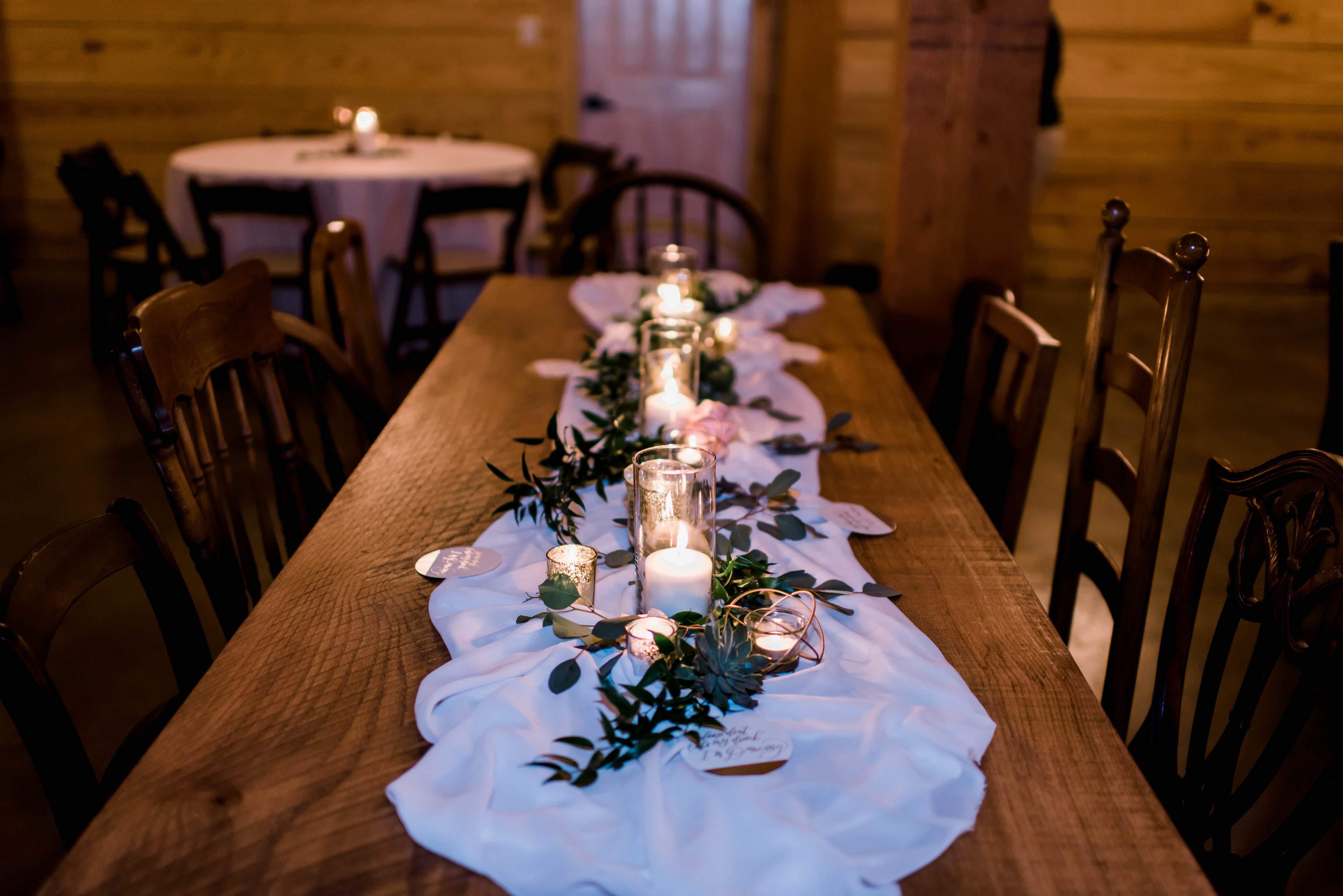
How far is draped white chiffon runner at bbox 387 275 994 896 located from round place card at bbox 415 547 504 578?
0.04 metres

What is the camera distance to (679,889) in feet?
2.11

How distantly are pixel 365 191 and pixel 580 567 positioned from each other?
293 cm

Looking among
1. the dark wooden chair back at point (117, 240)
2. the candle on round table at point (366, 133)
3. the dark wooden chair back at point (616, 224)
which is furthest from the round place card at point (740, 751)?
the candle on round table at point (366, 133)

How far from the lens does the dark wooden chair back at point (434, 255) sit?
3.37 meters

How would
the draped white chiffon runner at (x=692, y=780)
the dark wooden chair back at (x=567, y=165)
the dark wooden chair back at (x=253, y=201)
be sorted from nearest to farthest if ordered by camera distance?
the draped white chiffon runner at (x=692, y=780) < the dark wooden chair back at (x=253, y=201) < the dark wooden chair back at (x=567, y=165)

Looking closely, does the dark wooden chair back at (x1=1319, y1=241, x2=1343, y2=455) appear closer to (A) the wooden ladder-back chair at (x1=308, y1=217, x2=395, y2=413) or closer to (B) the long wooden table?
(B) the long wooden table

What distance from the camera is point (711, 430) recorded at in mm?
1247

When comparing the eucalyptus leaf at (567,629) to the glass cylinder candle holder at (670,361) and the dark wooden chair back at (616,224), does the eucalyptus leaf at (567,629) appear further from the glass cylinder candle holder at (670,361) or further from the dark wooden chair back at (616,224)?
the dark wooden chair back at (616,224)

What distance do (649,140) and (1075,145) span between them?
2.20 meters

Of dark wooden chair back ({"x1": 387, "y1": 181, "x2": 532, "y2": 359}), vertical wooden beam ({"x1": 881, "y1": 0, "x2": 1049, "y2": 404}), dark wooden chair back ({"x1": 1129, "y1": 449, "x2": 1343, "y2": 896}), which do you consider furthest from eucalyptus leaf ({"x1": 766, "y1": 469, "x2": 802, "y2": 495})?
dark wooden chair back ({"x1": 387, "y1": 181, "x2": 532, "y2": 359})

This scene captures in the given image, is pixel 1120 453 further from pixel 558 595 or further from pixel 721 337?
pixel 558 595

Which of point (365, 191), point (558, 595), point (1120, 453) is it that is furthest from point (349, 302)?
point (365, 191)

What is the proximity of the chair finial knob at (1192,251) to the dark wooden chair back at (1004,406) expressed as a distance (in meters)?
0.20

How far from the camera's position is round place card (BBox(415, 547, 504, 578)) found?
1016 millimetres
